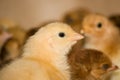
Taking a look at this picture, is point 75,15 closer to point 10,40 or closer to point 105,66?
point 10,40

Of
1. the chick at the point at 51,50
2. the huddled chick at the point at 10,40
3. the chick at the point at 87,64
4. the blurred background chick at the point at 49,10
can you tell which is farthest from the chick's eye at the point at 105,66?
the blurred background chick at the point at 49,10

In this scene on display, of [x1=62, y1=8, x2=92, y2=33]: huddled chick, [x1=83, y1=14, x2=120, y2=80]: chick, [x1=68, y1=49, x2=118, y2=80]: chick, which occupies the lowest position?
[x1=68, y1=49, x2=118, y2=80]: chick

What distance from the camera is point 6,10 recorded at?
2256mm

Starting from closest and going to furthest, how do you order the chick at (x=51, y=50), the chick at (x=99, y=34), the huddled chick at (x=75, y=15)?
the chick at (x=51, y=50)
the chick at (x=99, y=34)
the huddled chick at (x=75, y=15)

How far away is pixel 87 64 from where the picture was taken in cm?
126

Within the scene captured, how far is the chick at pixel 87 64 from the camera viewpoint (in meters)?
1.26

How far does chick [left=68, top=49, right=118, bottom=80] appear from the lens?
4.14 feet

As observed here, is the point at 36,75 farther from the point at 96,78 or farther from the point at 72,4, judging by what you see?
the point at 72,4

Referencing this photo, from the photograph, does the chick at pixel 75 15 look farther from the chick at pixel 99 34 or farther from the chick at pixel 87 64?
the chick at pixel 87 64

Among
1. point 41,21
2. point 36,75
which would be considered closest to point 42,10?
point 41,21

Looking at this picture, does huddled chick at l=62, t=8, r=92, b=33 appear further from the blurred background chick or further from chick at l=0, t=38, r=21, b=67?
chick at l=0, t=38, r=21, b=67

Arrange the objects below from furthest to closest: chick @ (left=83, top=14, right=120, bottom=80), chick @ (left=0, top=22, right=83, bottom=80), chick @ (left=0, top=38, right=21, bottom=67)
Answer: chick @ (left=0, top=38, right=21, bottom=67) < chick @ (left=83, top=14, right=120, bottom=80) < chick @ (left=0, top=22, right=83, bottom=80)

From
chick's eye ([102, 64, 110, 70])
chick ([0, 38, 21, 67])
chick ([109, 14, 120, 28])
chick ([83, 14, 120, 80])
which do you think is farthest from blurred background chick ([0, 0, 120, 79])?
chick's eye ([102, 64, 110, 70])

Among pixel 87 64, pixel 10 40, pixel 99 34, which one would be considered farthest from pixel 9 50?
pixel 87 64
